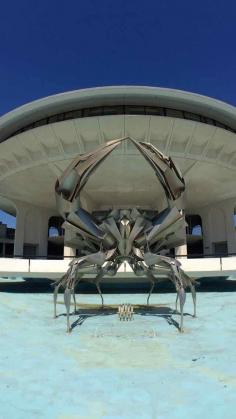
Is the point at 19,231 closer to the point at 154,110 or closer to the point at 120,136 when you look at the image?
the point at 120,136

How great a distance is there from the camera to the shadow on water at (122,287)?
63.5 feet

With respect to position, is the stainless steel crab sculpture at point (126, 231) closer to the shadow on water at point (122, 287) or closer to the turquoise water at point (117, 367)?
the turquoise water at point (117, 367)

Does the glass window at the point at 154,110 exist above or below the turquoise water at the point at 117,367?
above

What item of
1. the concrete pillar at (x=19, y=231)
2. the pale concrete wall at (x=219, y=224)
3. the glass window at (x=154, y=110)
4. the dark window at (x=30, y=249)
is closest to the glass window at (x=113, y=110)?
the glass window at (x=154, y=110)

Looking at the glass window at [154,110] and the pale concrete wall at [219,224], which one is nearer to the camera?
the glass window at [154,110]

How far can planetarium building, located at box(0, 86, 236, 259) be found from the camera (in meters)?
24.5

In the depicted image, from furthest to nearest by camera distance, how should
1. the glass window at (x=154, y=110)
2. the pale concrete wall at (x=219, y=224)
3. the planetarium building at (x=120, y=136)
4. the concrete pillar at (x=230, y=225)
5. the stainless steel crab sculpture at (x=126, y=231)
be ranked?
the pale concrete wall at (x=219, y=224), the concrete pillar at (x=230, y=225), the glass window at (x=154, y=110), the planetarium building at (x=120, y=136), the stainless steel crab sculpture at (x=126, y=231)

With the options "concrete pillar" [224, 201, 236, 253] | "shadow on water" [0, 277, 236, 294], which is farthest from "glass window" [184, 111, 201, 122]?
"shadow on water" [0, 277, 236, 294]

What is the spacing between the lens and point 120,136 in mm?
24922

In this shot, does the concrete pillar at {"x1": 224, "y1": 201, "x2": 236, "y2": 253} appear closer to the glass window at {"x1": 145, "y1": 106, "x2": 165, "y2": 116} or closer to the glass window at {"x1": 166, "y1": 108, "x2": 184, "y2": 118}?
the glass window at {"x1": 166, "y1": 108, "x2": 184, "y2": 118}

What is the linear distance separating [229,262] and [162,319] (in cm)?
953

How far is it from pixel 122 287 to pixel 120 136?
1029cm

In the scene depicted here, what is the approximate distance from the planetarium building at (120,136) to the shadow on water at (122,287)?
8.80ft

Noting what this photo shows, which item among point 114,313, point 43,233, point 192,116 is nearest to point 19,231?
point 43,233
